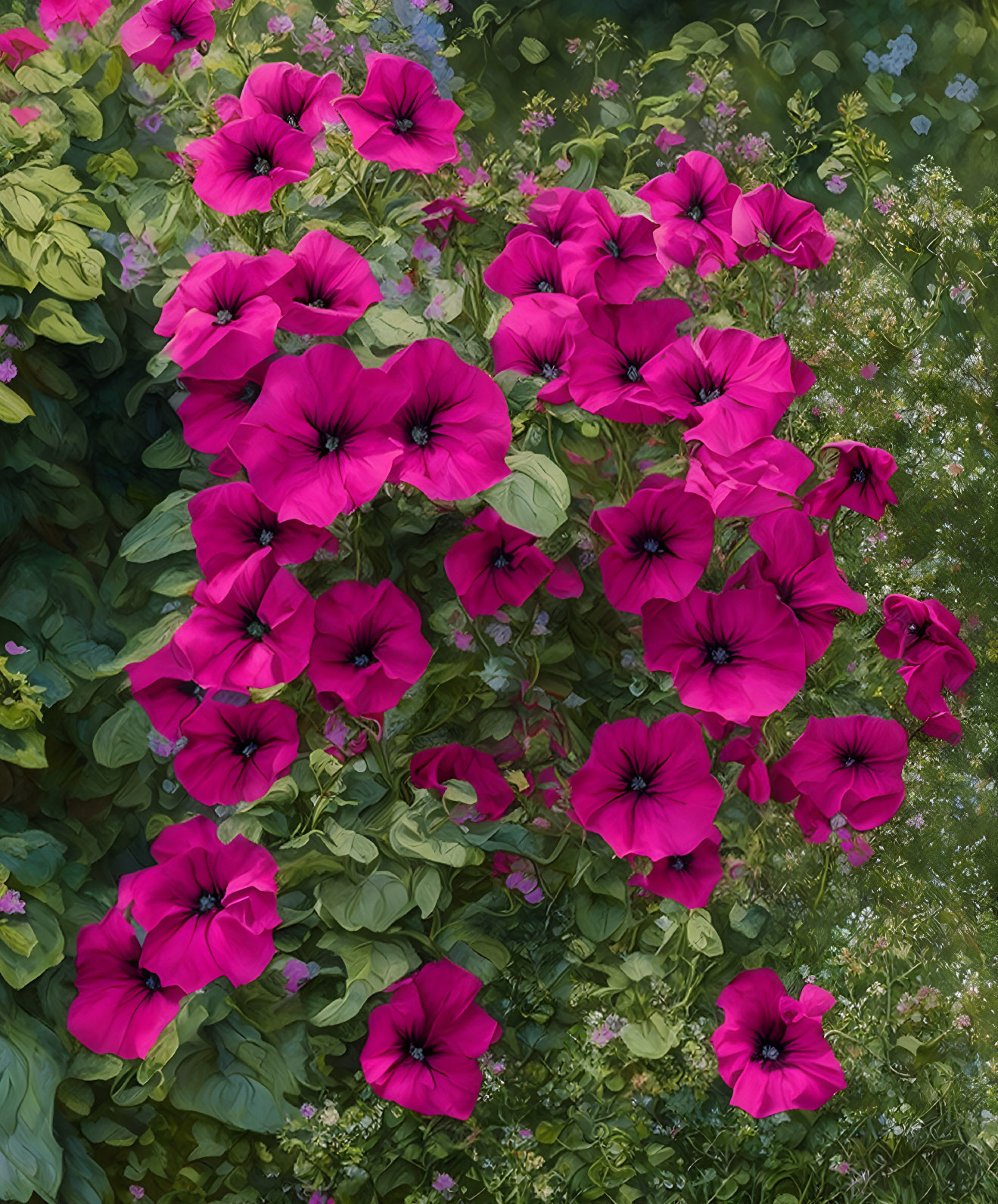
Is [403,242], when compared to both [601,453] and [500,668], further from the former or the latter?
[500,668]

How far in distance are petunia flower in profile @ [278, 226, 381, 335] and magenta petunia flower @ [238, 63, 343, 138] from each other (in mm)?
164

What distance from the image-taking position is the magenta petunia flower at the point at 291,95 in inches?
51.0

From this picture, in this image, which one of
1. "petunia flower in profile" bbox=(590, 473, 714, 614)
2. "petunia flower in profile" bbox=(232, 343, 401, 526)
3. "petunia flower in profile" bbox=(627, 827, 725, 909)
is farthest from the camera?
"petunia flower in profile" bbox=(627, 827, 725, 909)

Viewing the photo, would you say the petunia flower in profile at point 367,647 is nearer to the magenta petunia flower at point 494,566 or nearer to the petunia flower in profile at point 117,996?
the magenta petunia flower at point 494,566

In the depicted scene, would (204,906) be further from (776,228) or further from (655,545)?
(776,228)

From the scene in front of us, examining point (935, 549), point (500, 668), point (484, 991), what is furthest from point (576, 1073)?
point (935, 549)

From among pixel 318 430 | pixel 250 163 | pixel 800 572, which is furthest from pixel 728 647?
pixel 250 163

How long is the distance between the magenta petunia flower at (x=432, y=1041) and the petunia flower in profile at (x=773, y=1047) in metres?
0.31

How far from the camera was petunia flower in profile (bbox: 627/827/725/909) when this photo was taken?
1365 mm

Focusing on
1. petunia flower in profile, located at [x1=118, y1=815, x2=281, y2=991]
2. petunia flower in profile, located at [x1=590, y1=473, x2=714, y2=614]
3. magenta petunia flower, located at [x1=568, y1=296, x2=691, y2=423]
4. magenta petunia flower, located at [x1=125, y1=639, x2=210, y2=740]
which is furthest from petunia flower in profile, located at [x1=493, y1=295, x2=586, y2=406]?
petunia flower in profile, located at [x1=118, y1=815, x2=281, y2=991]

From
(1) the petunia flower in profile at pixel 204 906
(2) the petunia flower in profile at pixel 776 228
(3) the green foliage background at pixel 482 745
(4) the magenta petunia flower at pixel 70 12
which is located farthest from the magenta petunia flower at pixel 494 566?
(4) the magenta petunia flower at pixel 70 12

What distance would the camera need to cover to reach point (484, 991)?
1.53 meters

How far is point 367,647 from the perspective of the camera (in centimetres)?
127

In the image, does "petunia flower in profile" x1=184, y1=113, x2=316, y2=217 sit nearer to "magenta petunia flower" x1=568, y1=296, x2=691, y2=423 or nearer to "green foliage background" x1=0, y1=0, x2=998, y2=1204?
"green foliage background" x1=0, y1=0, x2=998, y2=1204
